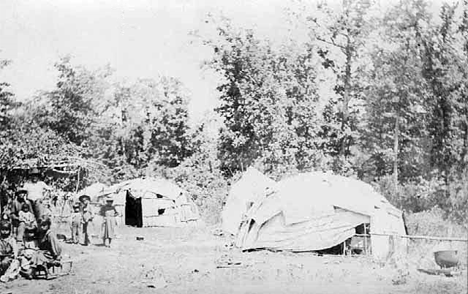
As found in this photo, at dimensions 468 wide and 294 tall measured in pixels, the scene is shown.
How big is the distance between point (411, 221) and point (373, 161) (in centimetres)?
97

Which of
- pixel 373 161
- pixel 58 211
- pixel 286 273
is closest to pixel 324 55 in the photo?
pixel 373 161

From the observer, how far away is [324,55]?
8.65 m

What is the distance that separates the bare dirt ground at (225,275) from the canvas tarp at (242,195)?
1795 mm

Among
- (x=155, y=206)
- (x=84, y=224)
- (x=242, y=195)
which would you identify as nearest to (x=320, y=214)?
(x=242, y=195)

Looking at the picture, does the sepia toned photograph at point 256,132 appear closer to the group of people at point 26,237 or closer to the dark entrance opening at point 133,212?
the group of people at point 26,237

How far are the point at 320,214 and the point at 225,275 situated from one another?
80.9 inches

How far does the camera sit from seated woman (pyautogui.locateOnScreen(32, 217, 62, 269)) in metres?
6.50

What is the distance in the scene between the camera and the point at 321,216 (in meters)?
8.39

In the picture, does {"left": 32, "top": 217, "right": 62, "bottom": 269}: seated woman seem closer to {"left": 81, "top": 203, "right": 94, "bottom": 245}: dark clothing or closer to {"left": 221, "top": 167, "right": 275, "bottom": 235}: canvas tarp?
{"left": 81, "top": 203, "right": 94, "bottom": 245}: dark clothing

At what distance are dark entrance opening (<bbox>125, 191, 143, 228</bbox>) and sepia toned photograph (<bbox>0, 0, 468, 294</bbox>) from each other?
9.21 ft

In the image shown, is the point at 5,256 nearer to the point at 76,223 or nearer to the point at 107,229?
the point at 76,223

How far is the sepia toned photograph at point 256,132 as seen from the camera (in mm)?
6734

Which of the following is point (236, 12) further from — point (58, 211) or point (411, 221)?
point (58, 211)

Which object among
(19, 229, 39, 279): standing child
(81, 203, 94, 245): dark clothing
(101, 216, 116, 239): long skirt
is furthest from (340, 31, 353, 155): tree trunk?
(19, 229, 39, 279): standing child
